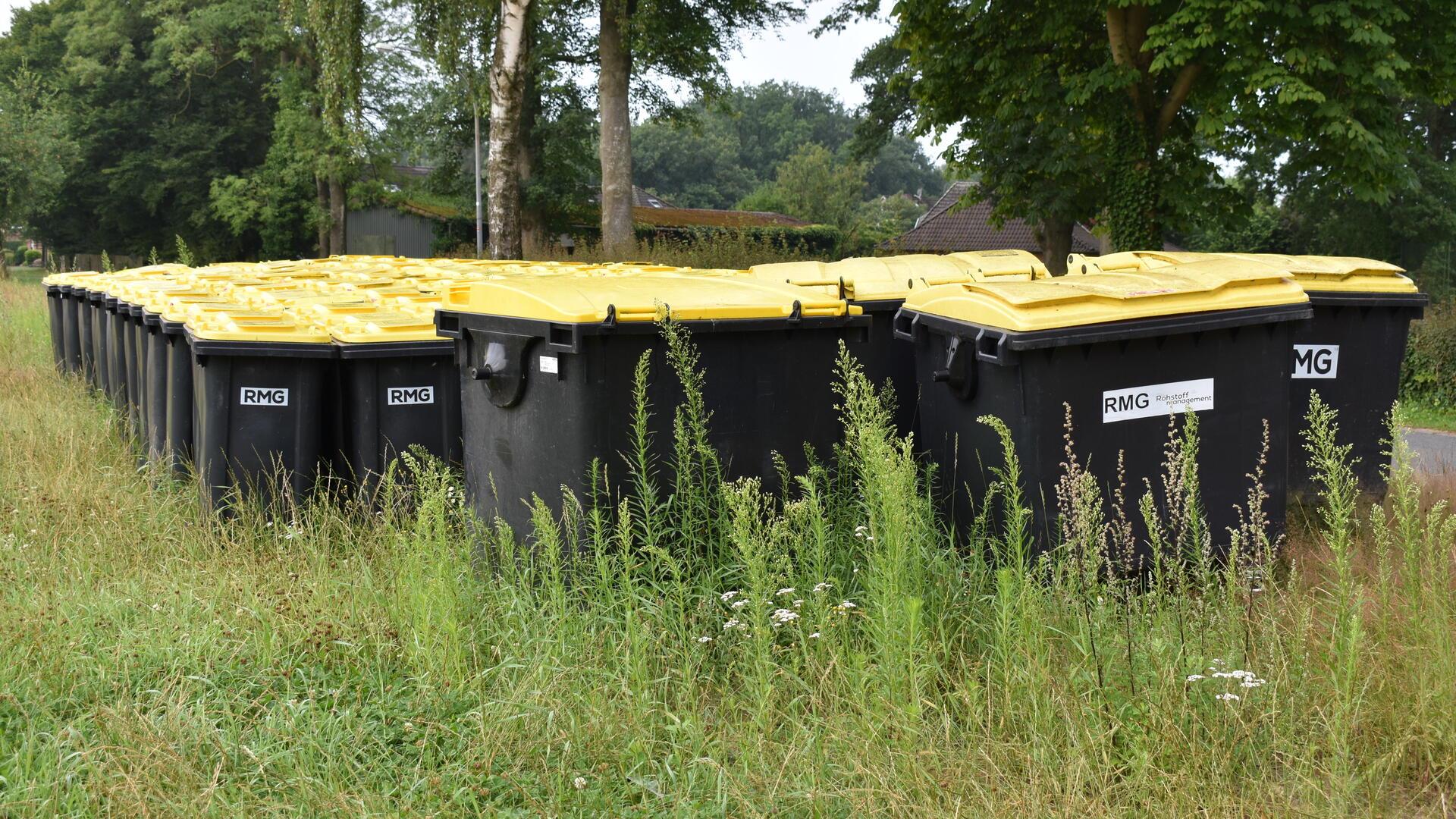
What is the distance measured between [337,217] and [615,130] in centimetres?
2156

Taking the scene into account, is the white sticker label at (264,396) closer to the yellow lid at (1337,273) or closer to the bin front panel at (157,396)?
the bin front panel at (157,396)

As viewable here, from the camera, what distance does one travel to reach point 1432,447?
40.0 ft

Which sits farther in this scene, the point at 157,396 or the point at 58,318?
the point at 58,318

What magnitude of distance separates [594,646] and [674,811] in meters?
1.02

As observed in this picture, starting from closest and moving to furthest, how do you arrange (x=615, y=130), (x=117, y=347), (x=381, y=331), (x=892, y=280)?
1. (x=381, y=331)
2. (x=892, y=280)
3. (x=117, y=347)
4. (x=615, y=130)

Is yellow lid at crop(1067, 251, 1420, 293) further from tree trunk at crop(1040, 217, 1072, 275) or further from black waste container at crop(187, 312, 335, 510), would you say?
tree trunk at crop(1040, 217, 1072, 275)

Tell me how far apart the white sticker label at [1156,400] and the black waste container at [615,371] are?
119 centimetres

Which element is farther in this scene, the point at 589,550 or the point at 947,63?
the point at 947,63

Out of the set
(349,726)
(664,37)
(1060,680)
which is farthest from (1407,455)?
(664,37)

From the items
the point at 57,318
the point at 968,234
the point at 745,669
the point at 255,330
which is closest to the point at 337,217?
the point at 968,234

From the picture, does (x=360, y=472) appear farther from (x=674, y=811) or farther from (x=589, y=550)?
(x=674, y=811)

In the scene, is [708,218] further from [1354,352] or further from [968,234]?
[1354,352]

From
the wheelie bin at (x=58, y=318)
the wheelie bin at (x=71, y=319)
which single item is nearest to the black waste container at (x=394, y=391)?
the wheelie bin at (x=71, y=319)

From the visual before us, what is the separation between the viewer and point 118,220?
47.7 metres
